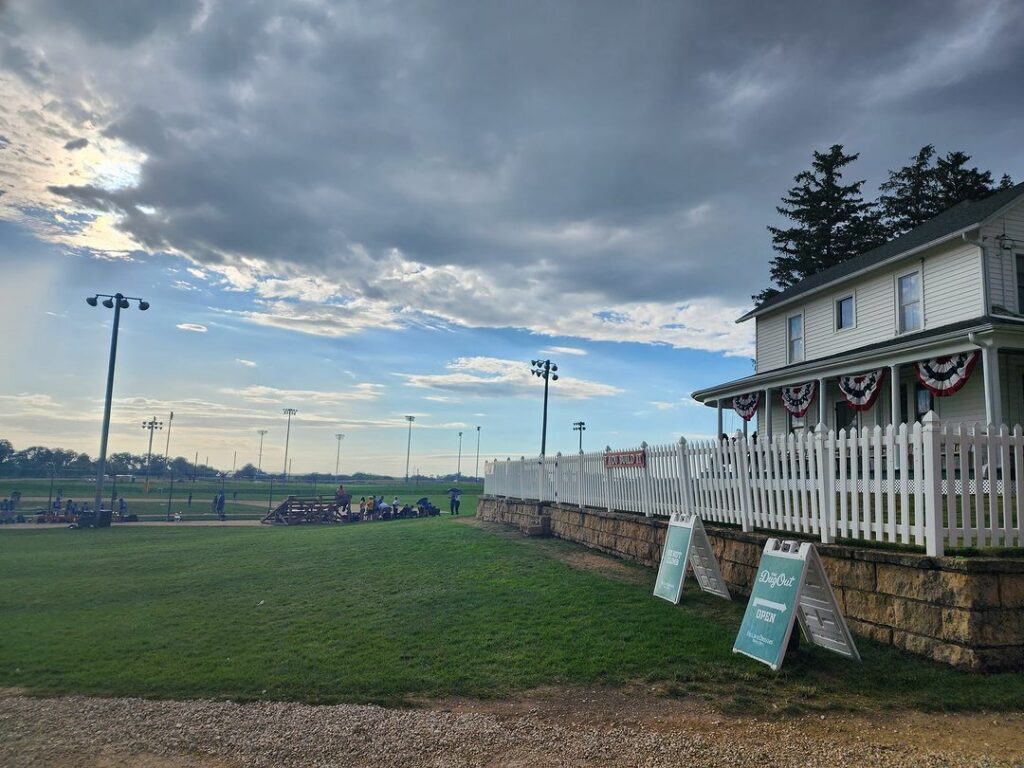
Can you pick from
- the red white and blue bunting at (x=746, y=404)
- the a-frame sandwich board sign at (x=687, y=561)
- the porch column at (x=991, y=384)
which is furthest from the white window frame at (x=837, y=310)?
the a-frame sandwich board sign at (x=687, y=561)

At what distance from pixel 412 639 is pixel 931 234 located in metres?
15.8

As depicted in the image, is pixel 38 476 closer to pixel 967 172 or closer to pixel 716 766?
pixel 716 766

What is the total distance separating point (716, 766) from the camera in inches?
157

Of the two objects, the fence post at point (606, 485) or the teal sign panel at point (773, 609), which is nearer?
the teal sign panel at point (773, 609)

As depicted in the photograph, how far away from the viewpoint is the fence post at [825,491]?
7.07 metres

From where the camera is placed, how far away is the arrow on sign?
5648 millimetres

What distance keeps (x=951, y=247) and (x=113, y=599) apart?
18553 millimetres

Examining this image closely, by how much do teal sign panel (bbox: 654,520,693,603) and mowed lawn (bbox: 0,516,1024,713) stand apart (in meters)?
0.25

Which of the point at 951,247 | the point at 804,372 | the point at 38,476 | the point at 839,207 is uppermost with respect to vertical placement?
the point at 839,207

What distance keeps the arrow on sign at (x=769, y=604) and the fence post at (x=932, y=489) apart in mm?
1456

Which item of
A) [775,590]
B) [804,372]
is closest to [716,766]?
[775,590]

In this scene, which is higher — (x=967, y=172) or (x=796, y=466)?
(x=967, y=172)

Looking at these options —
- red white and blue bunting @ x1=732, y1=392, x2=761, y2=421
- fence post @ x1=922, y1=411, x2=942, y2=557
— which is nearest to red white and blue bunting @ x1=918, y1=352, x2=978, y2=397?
red white and blue bunting @ x1=732, y1=392, x2=761, y2=421

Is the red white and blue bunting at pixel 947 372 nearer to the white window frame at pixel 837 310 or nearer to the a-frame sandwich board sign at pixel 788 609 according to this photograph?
the white window frame at pixel 837 310
